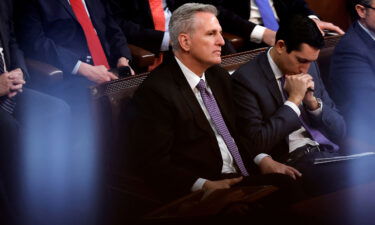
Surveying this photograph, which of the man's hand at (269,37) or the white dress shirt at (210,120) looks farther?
the man's hand at (269,37)

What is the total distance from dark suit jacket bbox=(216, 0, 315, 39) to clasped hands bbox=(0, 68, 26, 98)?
2.80ft

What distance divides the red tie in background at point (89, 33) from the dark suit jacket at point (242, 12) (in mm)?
504

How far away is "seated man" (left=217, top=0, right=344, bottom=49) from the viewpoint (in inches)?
90.4

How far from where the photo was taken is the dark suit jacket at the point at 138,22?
2.13 meters

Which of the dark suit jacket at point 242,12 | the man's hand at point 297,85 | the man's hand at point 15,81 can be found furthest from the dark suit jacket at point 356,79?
the man's hand at point 15,81

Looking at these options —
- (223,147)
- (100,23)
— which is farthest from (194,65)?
(100,23)

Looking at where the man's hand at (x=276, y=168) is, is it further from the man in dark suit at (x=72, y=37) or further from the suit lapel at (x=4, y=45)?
the suit lapel at (x=4, y=45)

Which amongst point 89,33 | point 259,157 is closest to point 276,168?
point 259,157

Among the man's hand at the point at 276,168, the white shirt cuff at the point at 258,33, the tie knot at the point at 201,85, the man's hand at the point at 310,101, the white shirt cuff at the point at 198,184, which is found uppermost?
the tie knot at the point at 201,85

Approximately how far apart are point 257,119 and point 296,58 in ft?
0.63

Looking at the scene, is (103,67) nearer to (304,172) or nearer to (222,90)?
(222,90)

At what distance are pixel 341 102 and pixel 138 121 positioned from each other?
71 cm

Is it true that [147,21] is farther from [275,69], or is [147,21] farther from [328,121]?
[328,121]

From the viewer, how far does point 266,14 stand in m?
2.39
